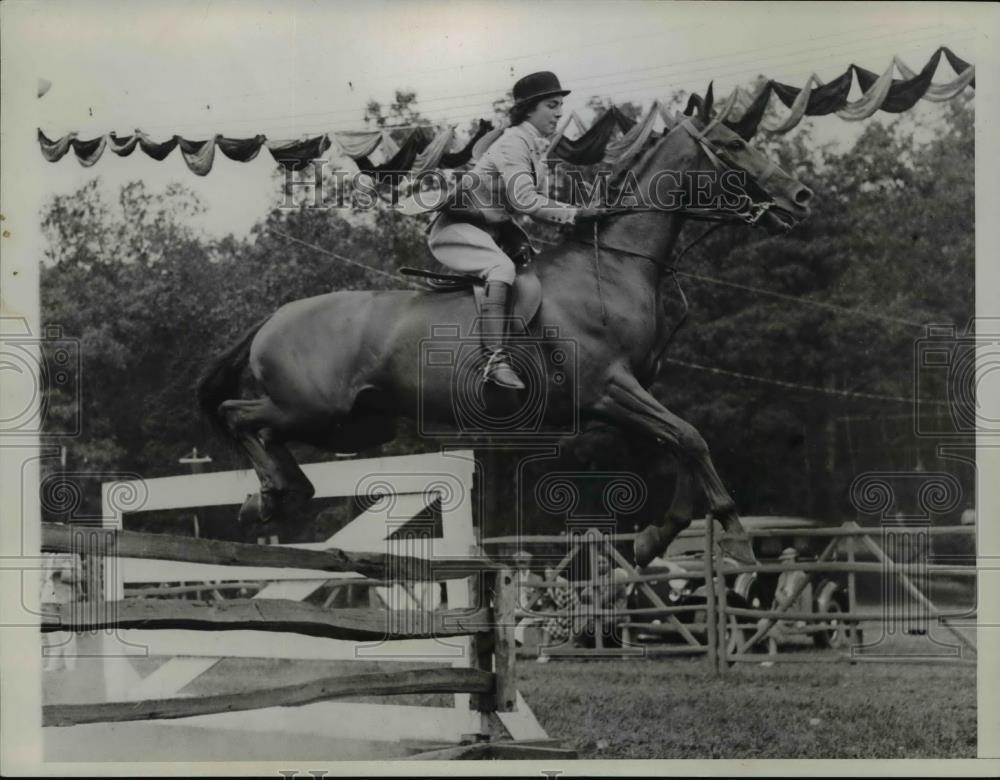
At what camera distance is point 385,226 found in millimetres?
6820

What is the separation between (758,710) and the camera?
7148mm

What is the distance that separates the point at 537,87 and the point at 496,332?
1.11 m

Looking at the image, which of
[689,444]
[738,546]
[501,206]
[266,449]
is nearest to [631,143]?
[501,206]

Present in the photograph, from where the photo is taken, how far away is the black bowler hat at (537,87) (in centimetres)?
645

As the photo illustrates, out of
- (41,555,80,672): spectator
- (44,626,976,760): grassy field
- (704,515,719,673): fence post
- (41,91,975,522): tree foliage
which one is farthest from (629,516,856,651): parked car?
(41,555,80,672): spectator

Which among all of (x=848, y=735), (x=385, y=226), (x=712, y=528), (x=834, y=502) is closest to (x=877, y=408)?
(x=834, y=502)

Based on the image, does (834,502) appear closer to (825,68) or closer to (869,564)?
(869,564)

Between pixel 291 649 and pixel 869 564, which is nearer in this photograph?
pixel 291 649

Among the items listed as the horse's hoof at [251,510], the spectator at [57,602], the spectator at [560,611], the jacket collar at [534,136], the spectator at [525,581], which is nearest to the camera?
the spectator at [57,602]

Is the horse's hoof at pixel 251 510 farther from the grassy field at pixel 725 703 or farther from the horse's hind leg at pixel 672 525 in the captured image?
the horse's hind leg at pixel 672 525

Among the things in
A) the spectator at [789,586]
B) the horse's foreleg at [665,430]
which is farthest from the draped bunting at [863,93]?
the spectator at [789,586]

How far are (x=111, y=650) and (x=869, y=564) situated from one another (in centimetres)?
373

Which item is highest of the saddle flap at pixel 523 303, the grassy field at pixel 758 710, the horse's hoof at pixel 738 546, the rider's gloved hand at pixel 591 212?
the rider's gloved hand at pixel 591 212

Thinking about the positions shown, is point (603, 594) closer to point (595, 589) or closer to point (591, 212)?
point (595, 589)
